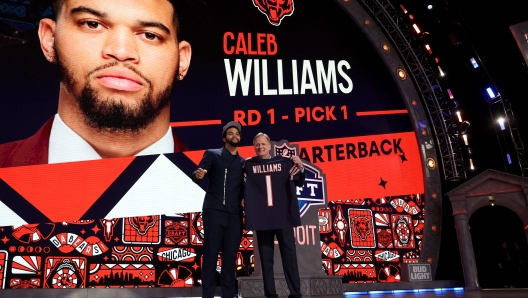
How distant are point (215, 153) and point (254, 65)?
4.16m

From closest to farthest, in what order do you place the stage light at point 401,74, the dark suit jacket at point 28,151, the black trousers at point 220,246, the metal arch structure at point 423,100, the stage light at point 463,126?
the black trousers at point 220,246 < the dark suit jacket at point 28,151 < the stage light at point 463,126 < the metal arch structure at point 423,100 < the stage light at point 401,74

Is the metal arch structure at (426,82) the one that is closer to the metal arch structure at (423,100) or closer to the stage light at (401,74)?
the metal arch structure at (423,100)

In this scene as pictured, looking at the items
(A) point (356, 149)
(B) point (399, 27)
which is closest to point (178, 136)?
(A) point (356, 149)

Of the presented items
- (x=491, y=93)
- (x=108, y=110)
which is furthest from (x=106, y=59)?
(x=491, y=93)

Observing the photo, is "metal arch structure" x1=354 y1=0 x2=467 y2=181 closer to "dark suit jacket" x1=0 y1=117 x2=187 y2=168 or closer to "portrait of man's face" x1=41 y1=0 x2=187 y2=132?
"portrait of man's face" x1=41 y1=0 x2=187 y2=132

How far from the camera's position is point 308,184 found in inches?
155

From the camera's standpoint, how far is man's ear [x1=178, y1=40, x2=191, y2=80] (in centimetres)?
597

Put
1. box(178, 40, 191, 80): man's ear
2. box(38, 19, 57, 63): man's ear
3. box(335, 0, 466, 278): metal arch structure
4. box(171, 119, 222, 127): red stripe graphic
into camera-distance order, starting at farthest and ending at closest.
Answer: box(335, 0, 466, 278): metal arch structure → box(178, 40, 191, 80): man's ear → box(171, 119, 222, 127): red stripe graphic → box(38, 19, 57, 63): man's ear

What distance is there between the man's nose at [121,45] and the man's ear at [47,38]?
0.71m

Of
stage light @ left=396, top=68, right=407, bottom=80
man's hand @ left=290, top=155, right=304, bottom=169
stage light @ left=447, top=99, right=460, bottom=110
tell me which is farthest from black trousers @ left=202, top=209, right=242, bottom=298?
stage light @ left=396, top=68, right=407, bottom=80

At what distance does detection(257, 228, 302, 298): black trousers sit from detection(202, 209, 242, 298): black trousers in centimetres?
23

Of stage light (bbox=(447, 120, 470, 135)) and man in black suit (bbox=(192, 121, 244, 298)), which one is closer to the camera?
man in black suit (bbox=(192, 121, 244, 298))

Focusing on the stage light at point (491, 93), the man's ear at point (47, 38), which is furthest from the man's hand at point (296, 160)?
the stage light at point (491, 93)

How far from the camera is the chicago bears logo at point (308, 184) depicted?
12.6ft
